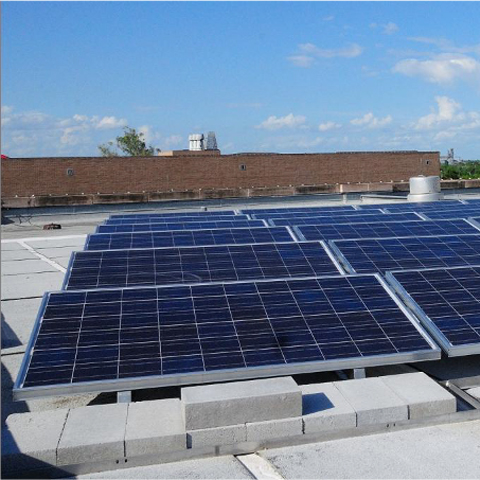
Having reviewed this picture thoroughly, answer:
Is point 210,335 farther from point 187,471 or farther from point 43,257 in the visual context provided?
point 43,257

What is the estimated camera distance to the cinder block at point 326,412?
7141 millimetres

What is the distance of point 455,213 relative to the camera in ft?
78.4

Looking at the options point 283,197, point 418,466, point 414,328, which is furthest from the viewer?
point 283,197

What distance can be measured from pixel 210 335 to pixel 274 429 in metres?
1.64

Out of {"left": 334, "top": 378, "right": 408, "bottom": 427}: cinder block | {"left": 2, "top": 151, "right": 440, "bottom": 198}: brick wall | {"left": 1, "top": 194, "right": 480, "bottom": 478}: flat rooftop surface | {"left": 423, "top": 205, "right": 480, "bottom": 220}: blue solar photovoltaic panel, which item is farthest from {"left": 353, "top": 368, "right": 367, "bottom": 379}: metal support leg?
{"left": 2, "top": 151, "right": 440, "bottom": 198}: brick wall

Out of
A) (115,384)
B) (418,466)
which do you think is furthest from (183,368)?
(418,466)

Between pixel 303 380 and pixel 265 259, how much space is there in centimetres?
380

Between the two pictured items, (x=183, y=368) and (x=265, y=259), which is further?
(x=265, y=259)

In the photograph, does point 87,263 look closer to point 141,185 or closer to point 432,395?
point 432,395

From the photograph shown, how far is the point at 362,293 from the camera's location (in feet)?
30.9

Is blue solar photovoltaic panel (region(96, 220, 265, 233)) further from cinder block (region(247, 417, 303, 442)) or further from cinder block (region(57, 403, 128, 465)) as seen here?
cinder block (region(247, 417, 303, 442))

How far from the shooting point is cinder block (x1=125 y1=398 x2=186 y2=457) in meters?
6.66

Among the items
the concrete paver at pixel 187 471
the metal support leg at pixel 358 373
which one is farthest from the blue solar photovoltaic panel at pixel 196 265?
the concrete paver at pixel 187 471

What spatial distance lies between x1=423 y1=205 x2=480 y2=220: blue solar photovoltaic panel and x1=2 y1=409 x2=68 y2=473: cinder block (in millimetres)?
18039
